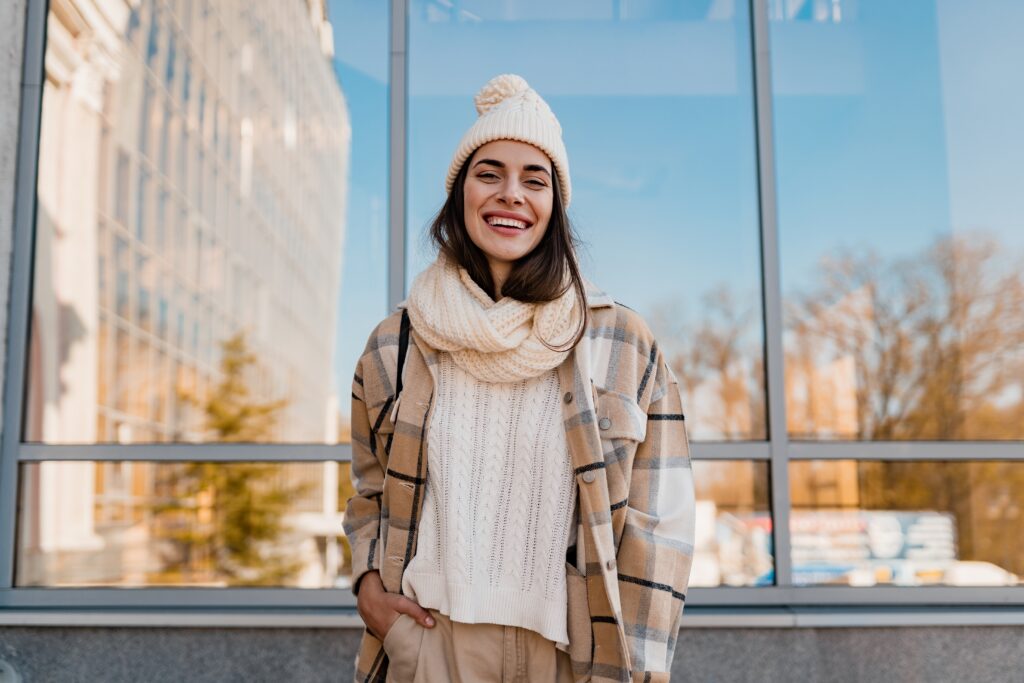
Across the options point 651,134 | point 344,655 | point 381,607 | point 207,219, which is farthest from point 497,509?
point 207,219

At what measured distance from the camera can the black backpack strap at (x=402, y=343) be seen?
6.31 ft

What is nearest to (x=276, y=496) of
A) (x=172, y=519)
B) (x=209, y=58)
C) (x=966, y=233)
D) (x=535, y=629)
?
(x=172, y=519)

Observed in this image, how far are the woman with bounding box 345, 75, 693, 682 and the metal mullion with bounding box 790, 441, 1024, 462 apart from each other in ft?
6.43

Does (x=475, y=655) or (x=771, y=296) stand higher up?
(x=771, y=296)

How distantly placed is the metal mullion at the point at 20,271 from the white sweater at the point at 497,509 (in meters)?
2.44

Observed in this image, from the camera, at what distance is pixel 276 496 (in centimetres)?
410

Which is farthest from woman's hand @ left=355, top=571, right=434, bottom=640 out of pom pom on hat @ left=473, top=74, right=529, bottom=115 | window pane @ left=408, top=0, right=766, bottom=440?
window pane @ left=408, top=0, right=766, bottom=440

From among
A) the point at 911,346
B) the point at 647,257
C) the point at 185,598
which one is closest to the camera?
the point at 185,598

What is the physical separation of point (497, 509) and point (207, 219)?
11.2 ft

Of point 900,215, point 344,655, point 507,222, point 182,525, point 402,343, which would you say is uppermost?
point 900,215

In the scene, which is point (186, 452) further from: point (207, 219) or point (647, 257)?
point (647, 257)

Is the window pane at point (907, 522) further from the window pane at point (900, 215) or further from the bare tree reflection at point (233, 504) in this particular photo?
the bare tree reflection at point (233, 504)

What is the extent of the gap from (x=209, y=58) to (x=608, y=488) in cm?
361

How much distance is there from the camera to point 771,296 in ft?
12.1
